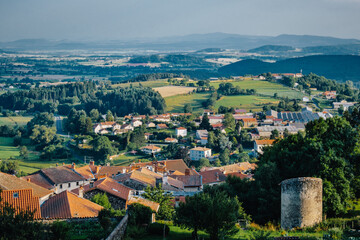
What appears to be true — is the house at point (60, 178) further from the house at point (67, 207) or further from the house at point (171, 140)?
the house at point (171, 140)

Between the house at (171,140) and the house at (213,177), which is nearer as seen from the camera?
the house at (213,177)

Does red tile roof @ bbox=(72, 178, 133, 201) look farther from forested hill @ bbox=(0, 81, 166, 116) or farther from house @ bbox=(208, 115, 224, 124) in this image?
forested hill @ bbox=(0, 81, 166, 116)

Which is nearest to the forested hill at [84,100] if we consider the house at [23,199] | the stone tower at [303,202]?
the house at [23,199]

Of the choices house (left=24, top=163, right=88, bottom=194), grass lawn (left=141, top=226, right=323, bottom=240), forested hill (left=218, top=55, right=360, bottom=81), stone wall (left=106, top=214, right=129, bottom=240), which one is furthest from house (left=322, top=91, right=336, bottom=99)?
stone wall (left=106, top=214, right=129, bottom=240)

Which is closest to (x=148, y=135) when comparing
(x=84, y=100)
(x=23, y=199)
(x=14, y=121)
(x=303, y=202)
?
(x=14, y=121)

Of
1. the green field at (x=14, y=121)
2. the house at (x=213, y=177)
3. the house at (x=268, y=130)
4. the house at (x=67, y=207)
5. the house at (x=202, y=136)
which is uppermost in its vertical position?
the house at (x=67, y=207)

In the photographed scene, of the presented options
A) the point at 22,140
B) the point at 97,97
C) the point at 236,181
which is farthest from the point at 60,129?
the point at 236,181
